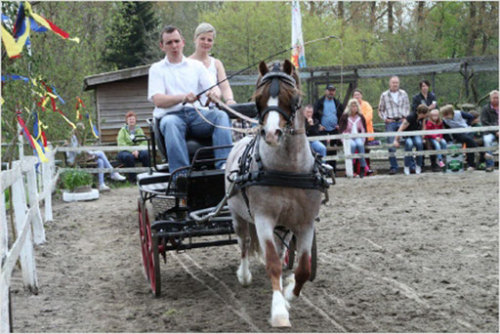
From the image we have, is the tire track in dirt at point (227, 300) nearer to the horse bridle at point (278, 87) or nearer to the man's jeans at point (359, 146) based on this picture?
the horse bridle at point (278, 87)

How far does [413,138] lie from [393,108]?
0.83 m

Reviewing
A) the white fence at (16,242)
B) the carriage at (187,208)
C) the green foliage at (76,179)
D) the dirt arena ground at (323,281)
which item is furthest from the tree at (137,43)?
the carriage at (187,208)

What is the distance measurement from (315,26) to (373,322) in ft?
76.3

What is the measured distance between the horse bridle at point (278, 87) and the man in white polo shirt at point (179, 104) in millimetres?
1289

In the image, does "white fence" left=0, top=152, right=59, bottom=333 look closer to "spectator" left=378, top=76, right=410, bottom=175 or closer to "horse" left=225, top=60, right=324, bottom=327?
"horse" left=225, top=60, right=324, bottom=327

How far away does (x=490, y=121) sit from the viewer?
13.5 meters

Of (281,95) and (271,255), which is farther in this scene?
(271,255)

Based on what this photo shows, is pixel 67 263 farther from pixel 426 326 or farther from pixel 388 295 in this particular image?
pixel 426 326

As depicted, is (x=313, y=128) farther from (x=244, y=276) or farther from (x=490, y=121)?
(x=244, y=276)

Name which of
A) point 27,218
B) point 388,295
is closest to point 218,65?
point 27,218

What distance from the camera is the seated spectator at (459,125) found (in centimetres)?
1325

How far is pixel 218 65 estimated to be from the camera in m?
6.16

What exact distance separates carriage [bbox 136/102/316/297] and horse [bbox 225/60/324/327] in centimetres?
56

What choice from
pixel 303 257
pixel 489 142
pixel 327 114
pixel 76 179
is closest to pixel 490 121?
pixel 489 142
